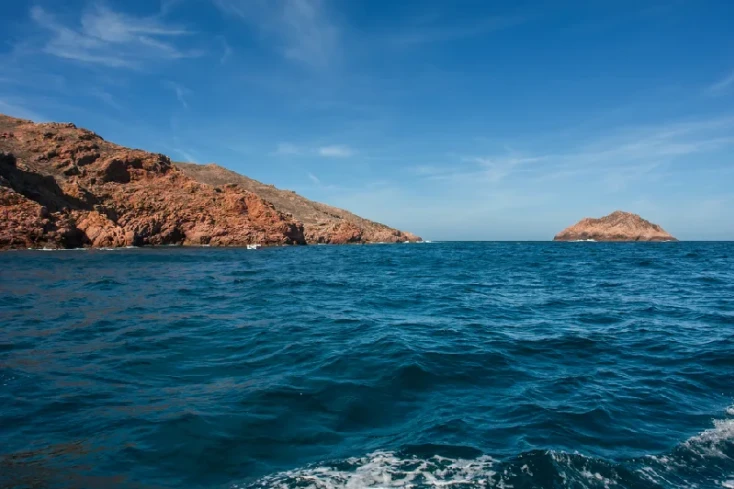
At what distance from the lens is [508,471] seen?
416cm

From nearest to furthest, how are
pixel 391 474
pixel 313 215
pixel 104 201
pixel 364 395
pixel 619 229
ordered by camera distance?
pixel 391 474 → pixel 364 395 → pixel 104 201 → pixel 313 215 → pixel 619 229

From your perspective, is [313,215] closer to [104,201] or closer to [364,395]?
[104,201]

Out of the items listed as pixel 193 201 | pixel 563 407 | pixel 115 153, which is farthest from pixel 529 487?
pixel 115 153

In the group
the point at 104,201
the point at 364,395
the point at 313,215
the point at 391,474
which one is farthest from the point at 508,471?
the point at 313,215

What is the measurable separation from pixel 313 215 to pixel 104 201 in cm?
5556

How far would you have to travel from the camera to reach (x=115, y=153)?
64.6 metres

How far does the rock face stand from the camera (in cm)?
10331

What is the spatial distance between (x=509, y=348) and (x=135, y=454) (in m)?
6.87

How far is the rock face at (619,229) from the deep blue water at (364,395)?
356 feet

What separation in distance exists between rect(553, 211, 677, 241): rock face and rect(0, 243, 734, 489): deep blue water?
356ft

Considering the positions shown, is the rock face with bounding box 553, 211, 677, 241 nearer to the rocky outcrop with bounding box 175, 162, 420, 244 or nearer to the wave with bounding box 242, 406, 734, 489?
the rocky outcrop with bounding box 175, 162, 420, 244

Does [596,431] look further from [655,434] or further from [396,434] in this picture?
[396,434]

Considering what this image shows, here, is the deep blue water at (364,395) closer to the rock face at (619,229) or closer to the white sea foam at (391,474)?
the white sea foam at (391,474)

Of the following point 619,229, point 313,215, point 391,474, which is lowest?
point 391,474
